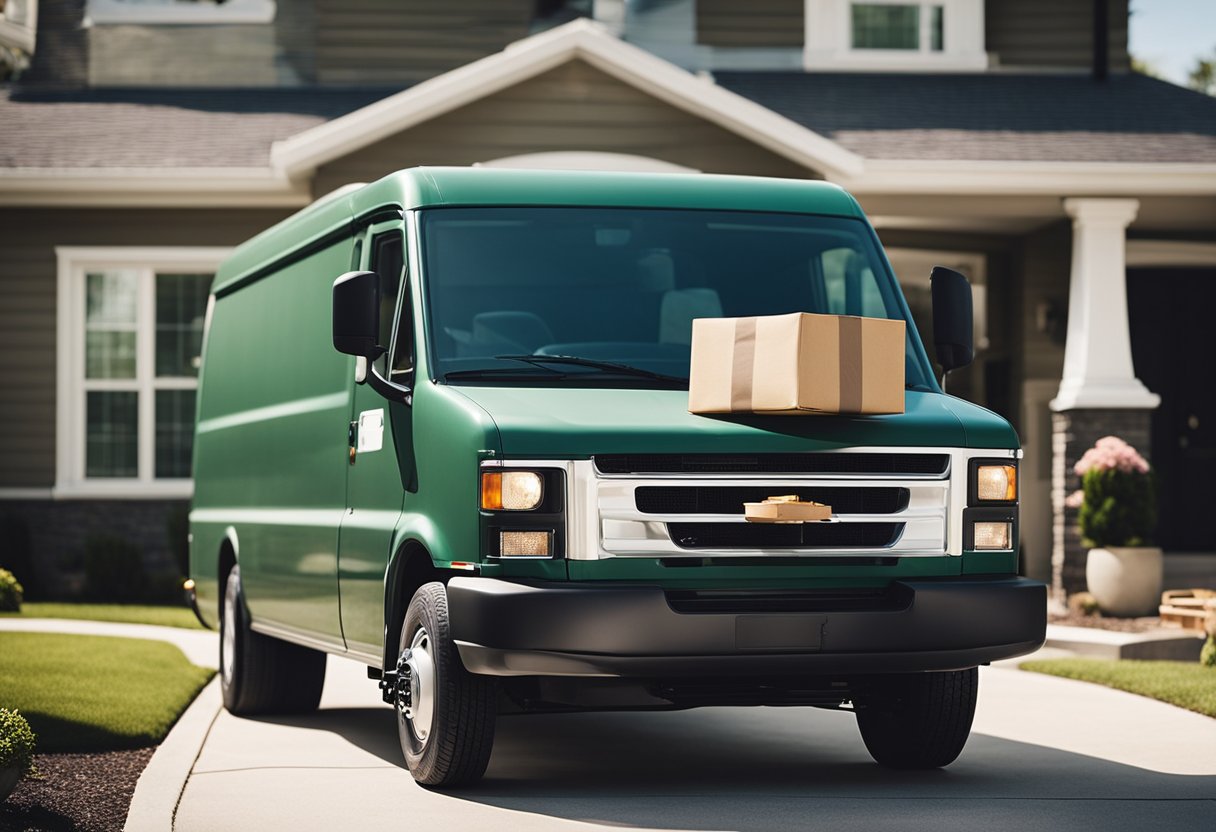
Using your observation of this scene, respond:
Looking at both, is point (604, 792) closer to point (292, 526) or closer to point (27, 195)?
point (292, 526)

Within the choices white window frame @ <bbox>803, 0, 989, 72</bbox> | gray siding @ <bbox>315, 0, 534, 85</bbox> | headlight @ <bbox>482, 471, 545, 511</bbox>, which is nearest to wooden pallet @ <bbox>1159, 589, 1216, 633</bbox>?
white window frame @ <bbox>803, 0, 989, 72</bbox>

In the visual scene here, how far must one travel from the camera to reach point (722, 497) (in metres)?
6.92

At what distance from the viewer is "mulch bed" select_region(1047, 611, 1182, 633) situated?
15.2 m

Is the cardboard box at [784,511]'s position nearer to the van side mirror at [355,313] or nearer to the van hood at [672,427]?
the van hood at [672,427]

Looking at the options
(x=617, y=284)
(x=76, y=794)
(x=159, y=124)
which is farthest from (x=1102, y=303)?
(x=76, y=794)

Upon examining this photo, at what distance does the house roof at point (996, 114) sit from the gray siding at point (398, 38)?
8.94ft

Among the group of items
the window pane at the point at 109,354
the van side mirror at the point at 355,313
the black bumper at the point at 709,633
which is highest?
the window pane at the point at 109,354

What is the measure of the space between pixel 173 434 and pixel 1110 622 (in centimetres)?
897

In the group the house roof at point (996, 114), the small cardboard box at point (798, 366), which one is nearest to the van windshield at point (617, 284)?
the small cardboard box at point (798, 366)

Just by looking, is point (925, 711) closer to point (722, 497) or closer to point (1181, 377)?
point (722, 497)

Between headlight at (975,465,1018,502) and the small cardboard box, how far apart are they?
45 cm

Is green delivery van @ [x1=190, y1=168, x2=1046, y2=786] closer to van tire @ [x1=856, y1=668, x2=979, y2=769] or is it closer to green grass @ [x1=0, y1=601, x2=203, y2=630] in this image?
van tire @ [x1=856, y1=668, x2=979, y2=769]

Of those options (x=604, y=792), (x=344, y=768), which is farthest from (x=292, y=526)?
(x=604, y=792)

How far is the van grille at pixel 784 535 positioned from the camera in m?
6.90
